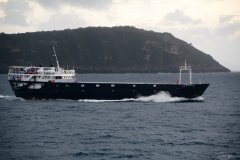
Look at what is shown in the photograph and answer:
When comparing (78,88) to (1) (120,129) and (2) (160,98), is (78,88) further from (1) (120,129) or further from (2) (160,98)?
(1) (120,129)

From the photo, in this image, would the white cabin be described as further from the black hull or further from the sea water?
the sea water

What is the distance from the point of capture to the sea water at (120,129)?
30500mm

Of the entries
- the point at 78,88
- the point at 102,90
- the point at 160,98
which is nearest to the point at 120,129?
the point at 102,90

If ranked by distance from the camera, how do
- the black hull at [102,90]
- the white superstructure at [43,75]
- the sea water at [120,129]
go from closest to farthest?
the sea water at [120,129], the black hull at [102,90], the white superstructure at [43,75]

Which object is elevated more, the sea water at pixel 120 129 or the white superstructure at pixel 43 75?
the white superstructure at pixel 43 75

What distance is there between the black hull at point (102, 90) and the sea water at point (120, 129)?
1046 mm

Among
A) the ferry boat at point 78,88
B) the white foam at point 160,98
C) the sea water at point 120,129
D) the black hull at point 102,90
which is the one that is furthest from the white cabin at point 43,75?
the white foam at point 160,98

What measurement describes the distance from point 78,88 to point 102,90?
153 inches

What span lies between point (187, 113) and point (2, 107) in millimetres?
29148

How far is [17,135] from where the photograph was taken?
122ft

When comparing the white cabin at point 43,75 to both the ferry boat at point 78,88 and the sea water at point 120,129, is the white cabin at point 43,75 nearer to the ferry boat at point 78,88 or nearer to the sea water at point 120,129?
the ferry boat at point 78,88

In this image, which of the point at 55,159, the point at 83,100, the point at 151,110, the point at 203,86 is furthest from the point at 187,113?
the point at 55,159

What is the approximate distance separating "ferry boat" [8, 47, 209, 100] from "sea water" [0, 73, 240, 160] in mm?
1123

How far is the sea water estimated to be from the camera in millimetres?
30500
